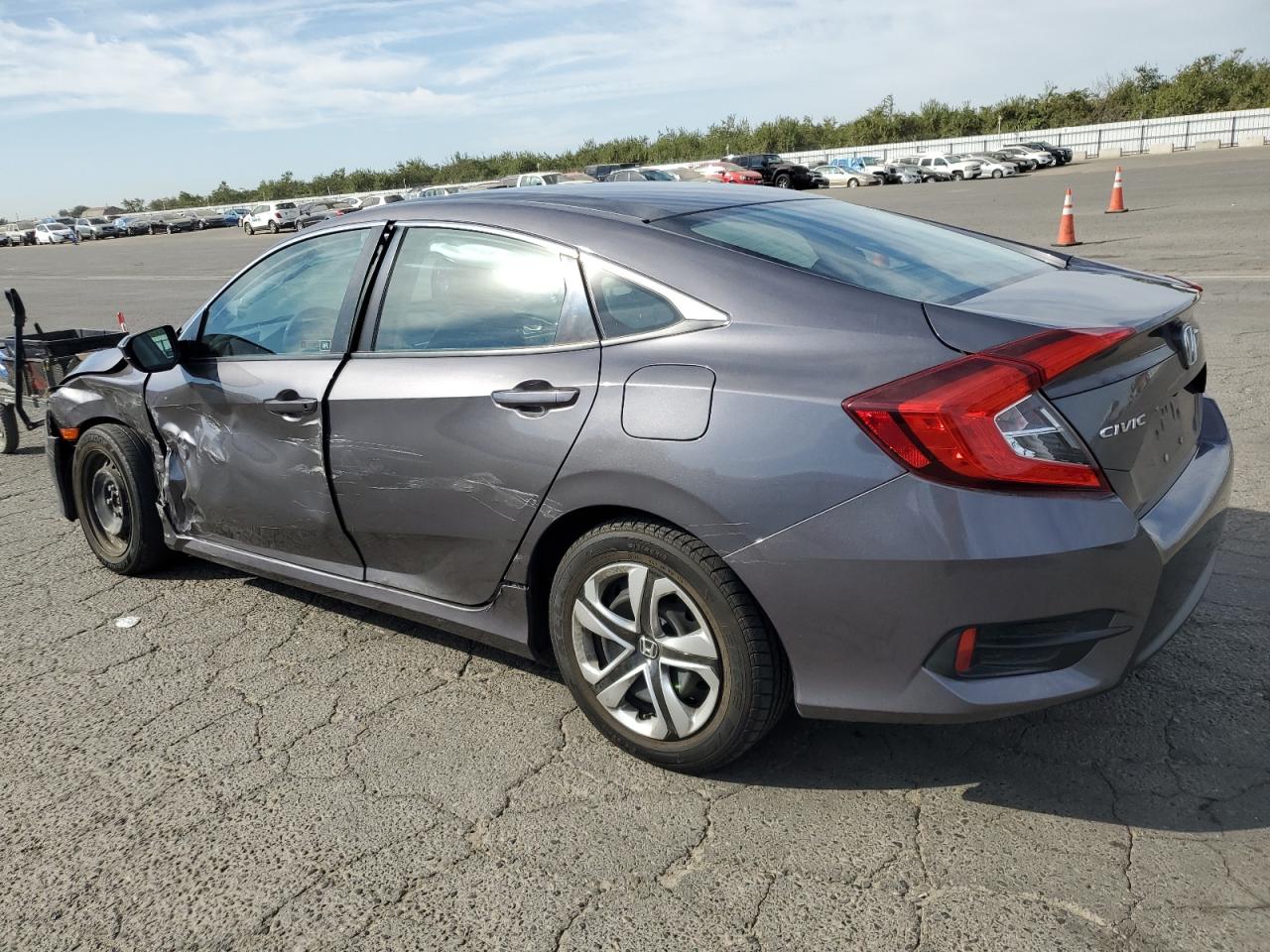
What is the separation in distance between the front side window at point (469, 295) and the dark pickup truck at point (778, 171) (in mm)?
43726

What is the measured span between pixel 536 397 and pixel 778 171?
46046 millimetres

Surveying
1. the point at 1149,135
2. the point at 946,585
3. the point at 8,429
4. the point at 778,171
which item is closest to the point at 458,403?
the point at 946,585

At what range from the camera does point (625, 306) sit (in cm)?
295

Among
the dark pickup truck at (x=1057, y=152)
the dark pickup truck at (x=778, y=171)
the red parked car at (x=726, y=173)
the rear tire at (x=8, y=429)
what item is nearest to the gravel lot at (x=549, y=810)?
the rear tire at (x=8, y=429)

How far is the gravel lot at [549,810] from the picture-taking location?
2.41 metres

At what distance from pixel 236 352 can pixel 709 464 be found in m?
2.28

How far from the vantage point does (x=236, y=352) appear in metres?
4.08

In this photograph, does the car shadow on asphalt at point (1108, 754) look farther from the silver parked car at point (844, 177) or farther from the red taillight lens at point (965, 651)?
the silver parked car at point (844, 177)

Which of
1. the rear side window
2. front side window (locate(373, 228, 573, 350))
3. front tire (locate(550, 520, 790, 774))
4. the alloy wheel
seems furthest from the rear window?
the alloy wheel

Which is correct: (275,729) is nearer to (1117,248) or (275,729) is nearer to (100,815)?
(100,815)

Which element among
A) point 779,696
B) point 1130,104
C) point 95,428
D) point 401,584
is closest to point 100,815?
point 401,584

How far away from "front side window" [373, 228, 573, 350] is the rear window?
0.42 meters

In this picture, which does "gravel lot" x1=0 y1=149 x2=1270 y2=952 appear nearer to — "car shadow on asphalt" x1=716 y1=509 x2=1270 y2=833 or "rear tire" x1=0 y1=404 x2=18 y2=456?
"car shadow on asphalt" x1=716 y1=509 x2=1270 y2=833

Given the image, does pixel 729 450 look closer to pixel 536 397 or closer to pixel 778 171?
pixel 536 397
